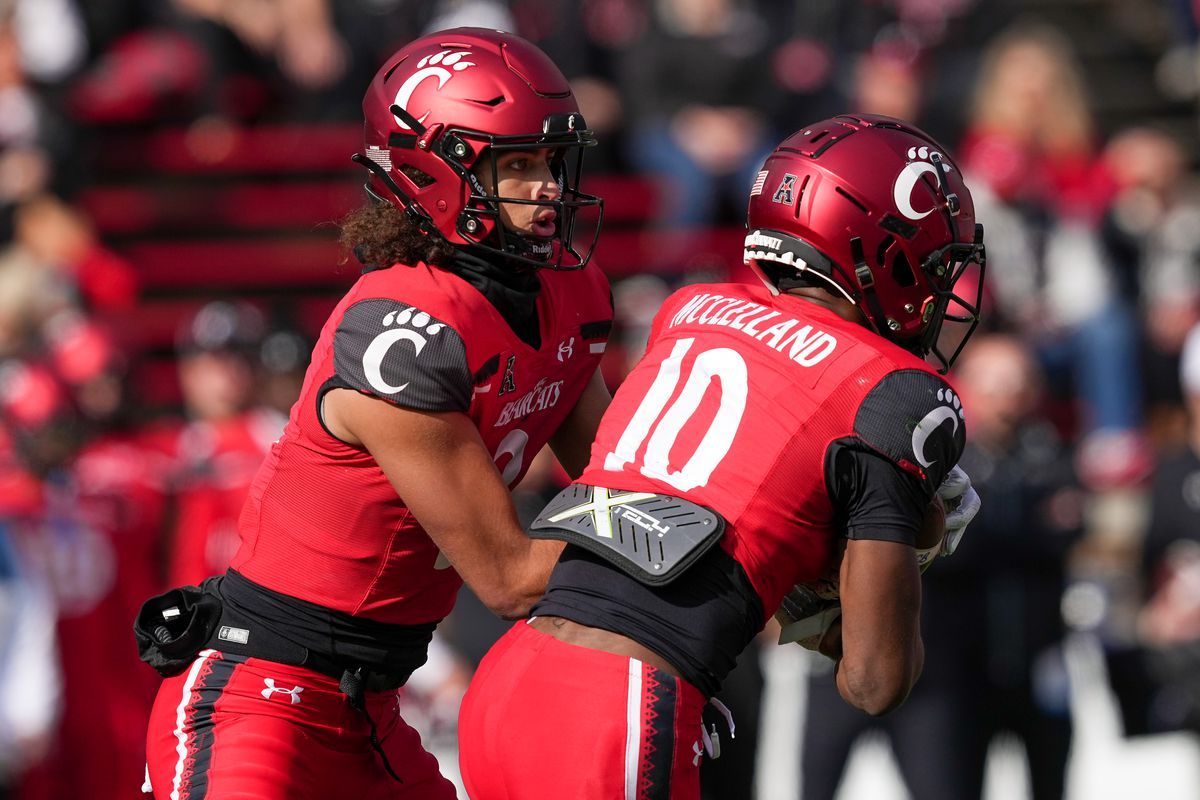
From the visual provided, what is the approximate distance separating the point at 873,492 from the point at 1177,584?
430cm

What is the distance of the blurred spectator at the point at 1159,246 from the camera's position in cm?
→ 891

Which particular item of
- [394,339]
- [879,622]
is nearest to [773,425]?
[879,622]

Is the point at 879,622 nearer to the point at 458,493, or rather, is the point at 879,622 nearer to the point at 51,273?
the point at 458,493

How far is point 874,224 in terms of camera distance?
11.1ft

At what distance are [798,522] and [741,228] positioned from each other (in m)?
6.94

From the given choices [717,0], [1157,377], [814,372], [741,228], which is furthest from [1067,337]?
[814,372]

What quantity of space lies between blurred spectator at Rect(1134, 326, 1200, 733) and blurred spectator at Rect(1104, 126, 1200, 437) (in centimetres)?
184

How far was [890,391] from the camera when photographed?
10.4ft

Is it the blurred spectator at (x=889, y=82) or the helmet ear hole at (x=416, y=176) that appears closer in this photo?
the helmet ear hole at (x=416, y=176)

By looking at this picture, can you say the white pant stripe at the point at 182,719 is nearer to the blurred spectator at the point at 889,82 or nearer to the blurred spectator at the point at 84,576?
the blurred spectator at the point at 84,576

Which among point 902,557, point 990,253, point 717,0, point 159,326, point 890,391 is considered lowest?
point 159,326

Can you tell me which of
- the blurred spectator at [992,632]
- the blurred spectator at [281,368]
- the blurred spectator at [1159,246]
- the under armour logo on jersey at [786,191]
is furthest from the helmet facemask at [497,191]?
the blurred spectator at [1159,246]

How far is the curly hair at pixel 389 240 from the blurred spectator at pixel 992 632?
362 centimetres

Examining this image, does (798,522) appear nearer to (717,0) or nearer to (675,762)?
(675,762)
